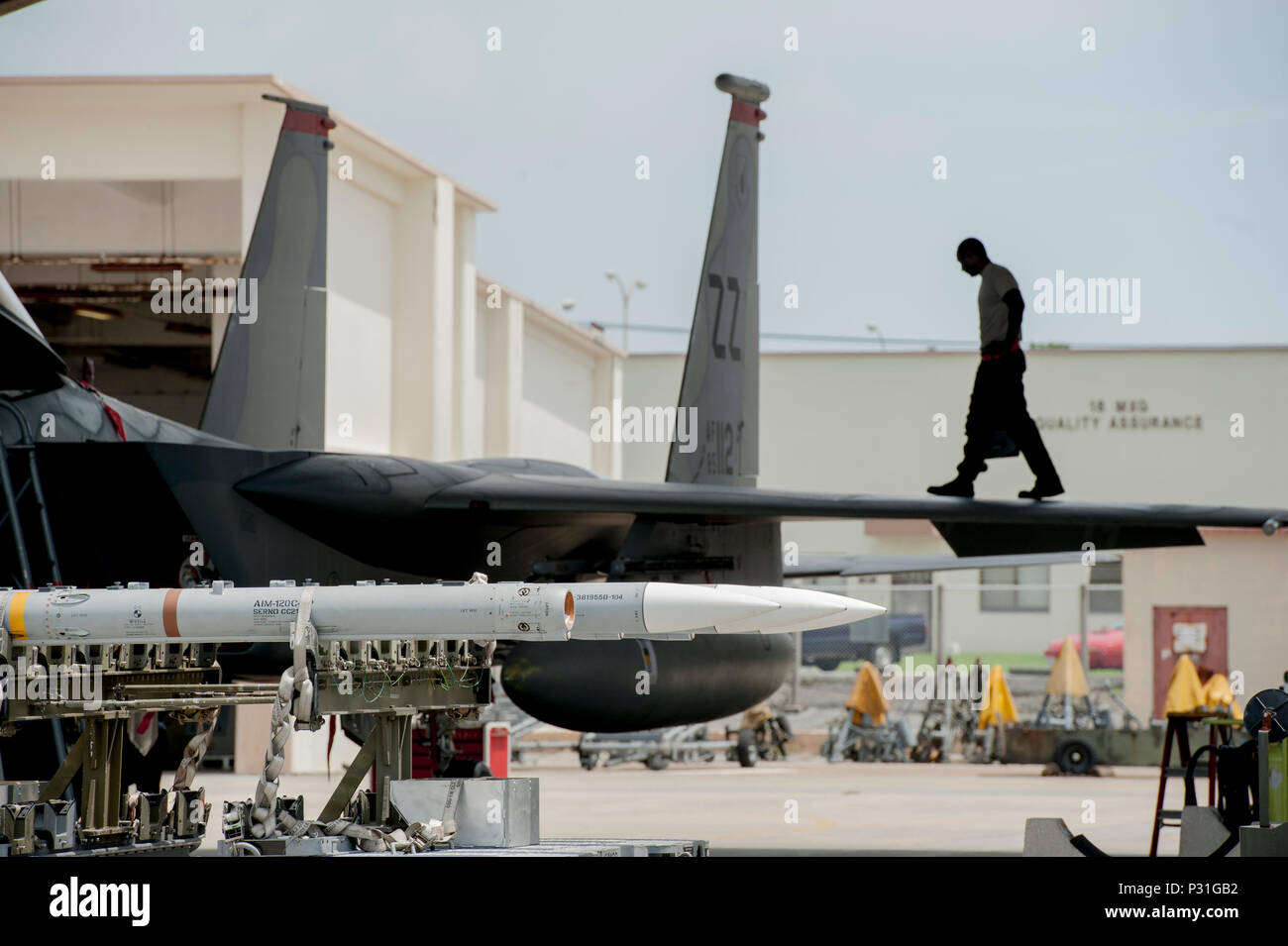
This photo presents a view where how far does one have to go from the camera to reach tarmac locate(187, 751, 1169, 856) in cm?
1299

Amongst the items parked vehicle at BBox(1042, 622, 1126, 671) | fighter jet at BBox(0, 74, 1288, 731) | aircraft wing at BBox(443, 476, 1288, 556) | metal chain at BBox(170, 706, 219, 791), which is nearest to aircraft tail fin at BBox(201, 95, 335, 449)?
fighter jet at BBox(0, 74, 1288, 731)

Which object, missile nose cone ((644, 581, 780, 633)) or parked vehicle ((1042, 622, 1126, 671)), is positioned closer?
missile nose cone ((644, 581, 780, 633))

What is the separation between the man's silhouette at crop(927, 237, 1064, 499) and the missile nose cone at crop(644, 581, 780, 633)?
313 cm

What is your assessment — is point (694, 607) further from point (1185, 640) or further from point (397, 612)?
point (1185, 640)

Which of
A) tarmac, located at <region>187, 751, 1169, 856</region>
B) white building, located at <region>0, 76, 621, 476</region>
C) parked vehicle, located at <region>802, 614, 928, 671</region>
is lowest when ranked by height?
tarmac, located at <region>187, 751, 1169, 856</region>

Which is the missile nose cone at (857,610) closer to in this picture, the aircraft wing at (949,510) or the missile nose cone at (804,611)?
the missile nose cone at (804,611)

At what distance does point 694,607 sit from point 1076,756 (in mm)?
14596

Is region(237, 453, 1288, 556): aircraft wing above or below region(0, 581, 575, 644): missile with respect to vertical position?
above

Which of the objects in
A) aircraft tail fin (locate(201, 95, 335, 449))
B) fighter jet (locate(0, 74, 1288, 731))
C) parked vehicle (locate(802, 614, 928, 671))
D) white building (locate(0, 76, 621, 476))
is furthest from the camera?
parked vehicle (locate(802, 614, 928, 671))

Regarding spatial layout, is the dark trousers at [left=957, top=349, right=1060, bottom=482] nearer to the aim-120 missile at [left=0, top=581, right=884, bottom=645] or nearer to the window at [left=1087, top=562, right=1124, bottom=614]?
the aim-120 missile at [left=0, top=581, right=884, bottom=645]

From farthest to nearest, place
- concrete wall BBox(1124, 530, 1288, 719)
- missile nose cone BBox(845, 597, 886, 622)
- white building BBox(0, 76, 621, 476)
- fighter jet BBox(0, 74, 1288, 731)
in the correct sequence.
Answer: concrete wall BBox(1124, 530, 1288, 719)
white building BBox(0, 76, 621, 476)
fighter jet BBox(0, 74, 1288, 731)
missile nose cone BBox(845, 597, 886, 622)

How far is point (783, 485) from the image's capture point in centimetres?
3316

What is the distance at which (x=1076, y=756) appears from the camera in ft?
66.5
